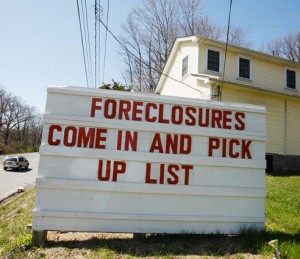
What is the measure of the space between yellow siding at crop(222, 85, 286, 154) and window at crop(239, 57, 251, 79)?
217 centimetres

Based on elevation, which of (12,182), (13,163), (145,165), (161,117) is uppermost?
(161,117)

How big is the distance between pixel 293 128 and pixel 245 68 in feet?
16.5

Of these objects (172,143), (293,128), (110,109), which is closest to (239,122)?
(172,143)

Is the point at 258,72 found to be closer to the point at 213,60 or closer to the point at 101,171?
the point at 213,60

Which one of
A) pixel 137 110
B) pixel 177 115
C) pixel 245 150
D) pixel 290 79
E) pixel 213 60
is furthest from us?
pixel 290 79

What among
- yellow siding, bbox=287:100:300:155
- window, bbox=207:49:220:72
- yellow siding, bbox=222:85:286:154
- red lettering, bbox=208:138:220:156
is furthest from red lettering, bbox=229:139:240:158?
yellow siding, bbox=287:100:300:155

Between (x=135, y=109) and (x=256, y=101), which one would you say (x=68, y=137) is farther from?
(x=256, y=101)

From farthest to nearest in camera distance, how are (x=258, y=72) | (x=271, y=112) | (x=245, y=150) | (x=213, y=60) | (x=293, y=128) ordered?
(x=258, y=72), (x=293, y=128), (x=213, y=60), (x=271, y=112), (x=245, y=150)

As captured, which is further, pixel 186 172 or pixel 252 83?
pixel 252 83

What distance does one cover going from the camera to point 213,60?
18797 millimetres

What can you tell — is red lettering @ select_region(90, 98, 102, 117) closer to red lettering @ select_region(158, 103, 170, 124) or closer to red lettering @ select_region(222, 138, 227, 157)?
red lettering @ select_region(158, 103, 170, 124)

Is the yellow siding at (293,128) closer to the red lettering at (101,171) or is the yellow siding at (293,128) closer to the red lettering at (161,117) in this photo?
the red lettering at (161,117)

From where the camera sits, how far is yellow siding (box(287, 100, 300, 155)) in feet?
61.7

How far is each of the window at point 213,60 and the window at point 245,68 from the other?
5.84 feet
